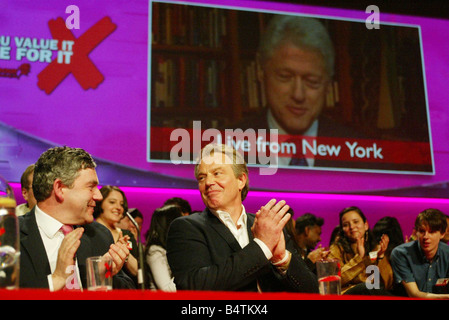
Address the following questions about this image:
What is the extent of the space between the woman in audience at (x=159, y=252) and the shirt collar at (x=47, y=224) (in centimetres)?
130

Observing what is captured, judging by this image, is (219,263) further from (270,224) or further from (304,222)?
(304,222)

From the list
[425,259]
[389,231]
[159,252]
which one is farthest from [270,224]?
[389,231]

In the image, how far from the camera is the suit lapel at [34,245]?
5.75 ft

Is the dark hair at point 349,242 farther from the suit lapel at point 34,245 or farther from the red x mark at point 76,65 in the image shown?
the suit lapel at point 34,245

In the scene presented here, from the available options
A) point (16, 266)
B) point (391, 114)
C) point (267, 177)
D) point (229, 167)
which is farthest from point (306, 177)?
point (16, 266)

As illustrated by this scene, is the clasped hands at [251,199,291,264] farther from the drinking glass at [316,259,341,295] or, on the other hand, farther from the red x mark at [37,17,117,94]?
the red x mark at [37,17,117,94]

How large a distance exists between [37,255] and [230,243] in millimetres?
638

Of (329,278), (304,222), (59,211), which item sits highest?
(304,222)

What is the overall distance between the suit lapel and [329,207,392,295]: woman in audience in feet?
6.40

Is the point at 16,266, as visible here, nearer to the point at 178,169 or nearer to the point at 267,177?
the point at 178,169

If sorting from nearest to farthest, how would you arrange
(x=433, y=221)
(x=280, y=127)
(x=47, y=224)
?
(x=47, y=224)
(x=433, y=221)
(x=280, y=127)

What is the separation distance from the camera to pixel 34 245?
1788 mm

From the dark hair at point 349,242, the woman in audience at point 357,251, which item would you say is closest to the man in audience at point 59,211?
the woman in audience at point 357,251
